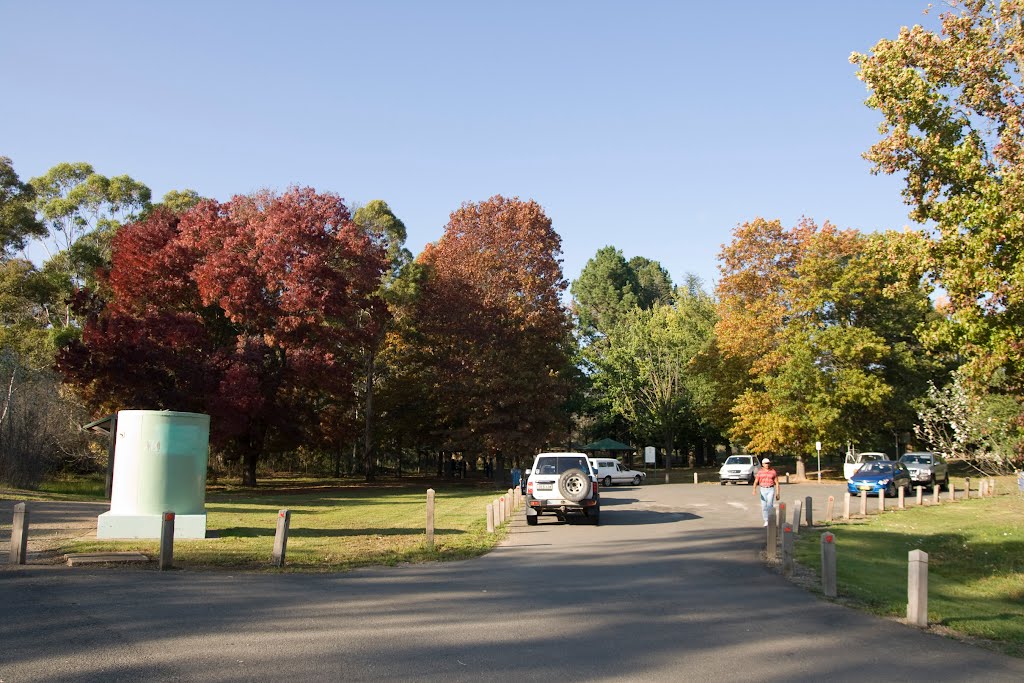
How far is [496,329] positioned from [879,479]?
20033 millimetres

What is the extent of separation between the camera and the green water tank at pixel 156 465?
54.8 ft

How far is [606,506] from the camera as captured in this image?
2828cm

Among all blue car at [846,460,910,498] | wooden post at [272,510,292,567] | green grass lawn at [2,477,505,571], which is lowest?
green grass lawn at [2,477,505,571]

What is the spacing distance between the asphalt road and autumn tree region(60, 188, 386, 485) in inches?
797

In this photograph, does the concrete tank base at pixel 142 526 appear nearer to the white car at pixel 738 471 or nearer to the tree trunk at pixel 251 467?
the tree trunk at pixel 251 467

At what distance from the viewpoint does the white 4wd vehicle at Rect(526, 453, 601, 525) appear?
778 inches

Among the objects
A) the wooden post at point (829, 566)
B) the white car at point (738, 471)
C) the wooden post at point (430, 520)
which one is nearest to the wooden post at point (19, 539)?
the wooden post at point (430, 520)

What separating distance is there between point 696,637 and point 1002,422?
23398 millimetres

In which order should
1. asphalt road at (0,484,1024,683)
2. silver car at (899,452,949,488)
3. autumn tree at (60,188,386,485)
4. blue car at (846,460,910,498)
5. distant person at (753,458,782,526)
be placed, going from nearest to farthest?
asphalt road at (0,484,1024,683) → distant person at (753,458,782,526) → autumn tree at (60,188,386,485) → blue car at (846,460,910,498) → silver car at (899,452,949,488)

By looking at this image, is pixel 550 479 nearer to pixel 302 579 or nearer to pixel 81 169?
pixel 302 579

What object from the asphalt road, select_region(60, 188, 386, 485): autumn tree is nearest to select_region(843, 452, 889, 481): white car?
select_region(60, 188, 386, 485): autumn tree

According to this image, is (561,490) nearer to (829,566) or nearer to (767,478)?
(767,478)

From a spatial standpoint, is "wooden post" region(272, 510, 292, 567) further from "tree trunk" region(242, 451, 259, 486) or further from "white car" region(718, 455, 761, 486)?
"white car" region(718, 455, 761, 486)

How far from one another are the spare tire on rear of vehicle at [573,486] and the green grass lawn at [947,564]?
4981mm
